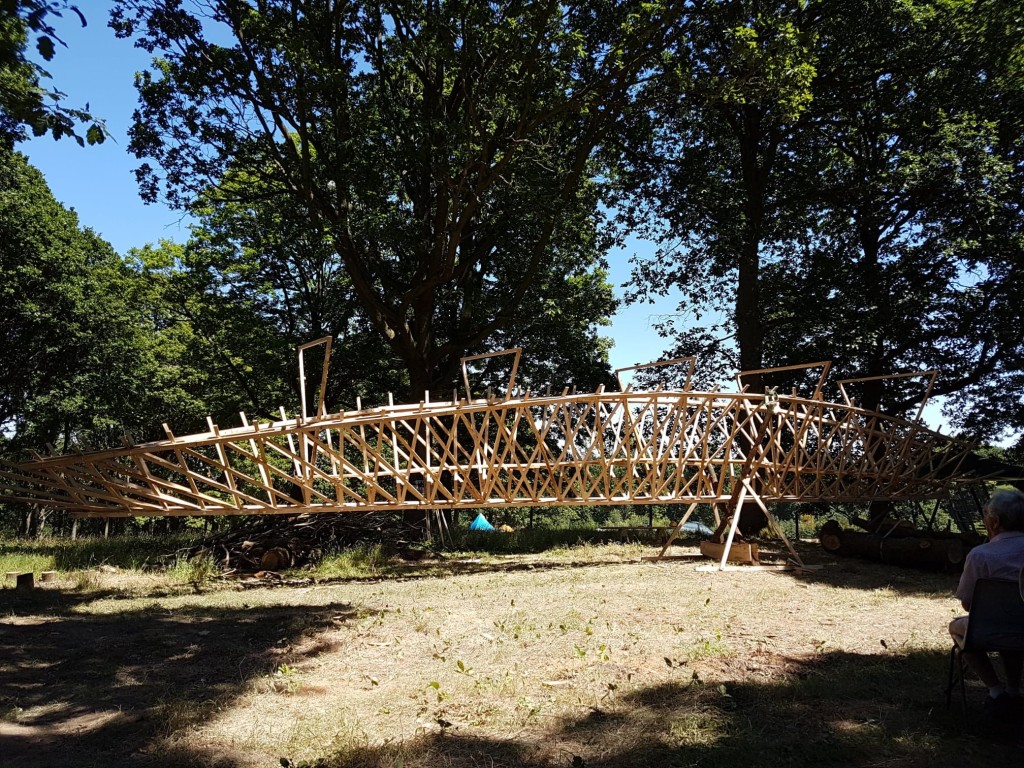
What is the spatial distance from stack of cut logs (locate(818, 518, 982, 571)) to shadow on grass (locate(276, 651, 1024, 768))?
7.38 meters

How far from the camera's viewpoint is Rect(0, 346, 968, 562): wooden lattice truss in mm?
8414

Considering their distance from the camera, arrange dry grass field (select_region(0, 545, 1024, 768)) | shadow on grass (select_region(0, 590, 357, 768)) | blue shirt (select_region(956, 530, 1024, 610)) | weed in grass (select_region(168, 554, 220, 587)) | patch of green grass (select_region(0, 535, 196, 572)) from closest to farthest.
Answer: blue shirt (select_region(956, 530, 1024, 610)), dry grass field (select_region(0, 545, 1024, 768)), shadow on grass (select_region(0, 590, 357, 768)), weed in grass (select_region(168, 554, 220, 587)), patch of green grass (select_region(0, 535, 196, 572))

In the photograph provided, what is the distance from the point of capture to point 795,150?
18484mm

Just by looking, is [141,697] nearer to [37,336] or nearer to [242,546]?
[242,546]

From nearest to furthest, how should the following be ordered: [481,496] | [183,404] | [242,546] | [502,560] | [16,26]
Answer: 1. [16,26]
2. [481,496]
3. [242,546]
4. [502,560]
5. [183,404]

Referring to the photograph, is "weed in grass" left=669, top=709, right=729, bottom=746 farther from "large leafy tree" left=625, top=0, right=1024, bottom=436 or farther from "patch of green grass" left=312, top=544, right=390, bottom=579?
"large leafy tree" left=625, top=0, right=1024, bottom=436

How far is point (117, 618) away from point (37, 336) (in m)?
18.1

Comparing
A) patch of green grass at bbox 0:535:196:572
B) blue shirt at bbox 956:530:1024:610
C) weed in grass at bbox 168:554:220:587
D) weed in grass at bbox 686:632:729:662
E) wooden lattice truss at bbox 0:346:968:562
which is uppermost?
wooden lattice truss at bbox 0:346:968:562

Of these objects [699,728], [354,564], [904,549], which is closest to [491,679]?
[699,728]

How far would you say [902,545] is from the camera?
11383 mm

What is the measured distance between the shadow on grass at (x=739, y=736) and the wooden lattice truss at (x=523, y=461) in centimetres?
515

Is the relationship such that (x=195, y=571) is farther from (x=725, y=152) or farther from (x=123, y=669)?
(x=725, y=152)

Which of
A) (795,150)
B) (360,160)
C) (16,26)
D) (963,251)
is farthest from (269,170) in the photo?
(963,251)

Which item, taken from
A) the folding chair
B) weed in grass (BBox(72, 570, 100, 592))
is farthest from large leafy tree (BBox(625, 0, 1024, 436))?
weed in grass (BBox(72, 570, 100, 592))
